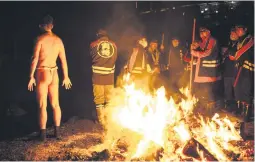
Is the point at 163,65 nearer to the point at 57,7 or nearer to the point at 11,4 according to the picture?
the point at 57,7

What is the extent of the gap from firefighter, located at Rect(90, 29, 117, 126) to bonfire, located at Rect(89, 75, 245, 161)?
14.7 inches

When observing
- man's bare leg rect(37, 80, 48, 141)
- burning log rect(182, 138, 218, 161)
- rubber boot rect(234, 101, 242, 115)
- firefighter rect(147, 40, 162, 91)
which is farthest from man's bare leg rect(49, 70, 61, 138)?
rubber boot rect(234, 101, 242, 115)

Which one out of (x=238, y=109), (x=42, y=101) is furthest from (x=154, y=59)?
(x=42, y=101)

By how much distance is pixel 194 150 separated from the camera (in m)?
5.02

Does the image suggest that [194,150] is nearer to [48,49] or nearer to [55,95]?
[55,95]

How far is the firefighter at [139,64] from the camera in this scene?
27.0ft

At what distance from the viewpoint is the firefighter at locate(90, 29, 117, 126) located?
7.12 meters

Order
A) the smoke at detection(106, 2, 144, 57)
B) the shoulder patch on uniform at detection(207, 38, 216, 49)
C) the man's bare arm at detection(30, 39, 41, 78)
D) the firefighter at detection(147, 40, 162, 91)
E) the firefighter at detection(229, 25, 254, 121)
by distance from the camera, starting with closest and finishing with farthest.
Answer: the man's bare arm at detection(30, 39, 41, 78), the firefighter at detection(229, 25, 254, 121), the shoulder patch on uniform at detection(207, 38, 216, 49), the firefighter at detection(147, 40, 162, 91), the smoke at detection(106, 2, 144, 57)

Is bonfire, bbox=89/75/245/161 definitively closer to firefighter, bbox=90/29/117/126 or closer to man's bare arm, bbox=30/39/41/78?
firefighter, bbox=90/29/117/126

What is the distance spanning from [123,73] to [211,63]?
254cm

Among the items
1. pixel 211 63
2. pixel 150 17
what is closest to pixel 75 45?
pixel 150 17

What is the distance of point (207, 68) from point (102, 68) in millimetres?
2652

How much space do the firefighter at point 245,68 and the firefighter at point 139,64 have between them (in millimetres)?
2378

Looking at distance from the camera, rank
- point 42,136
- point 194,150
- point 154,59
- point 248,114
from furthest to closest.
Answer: point 154,59 < point 248,114 < point 42,136 < point 194,150
